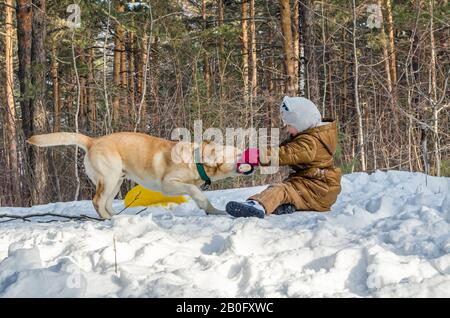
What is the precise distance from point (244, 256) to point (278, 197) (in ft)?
5.14

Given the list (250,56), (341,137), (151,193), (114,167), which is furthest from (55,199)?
(250,56)

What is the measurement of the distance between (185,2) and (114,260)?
57.0 ft

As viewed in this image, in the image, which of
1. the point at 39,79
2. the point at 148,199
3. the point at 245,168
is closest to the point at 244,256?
the point at 245,168

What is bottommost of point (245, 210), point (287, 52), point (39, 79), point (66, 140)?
point (245, 210)

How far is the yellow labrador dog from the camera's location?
4254mm

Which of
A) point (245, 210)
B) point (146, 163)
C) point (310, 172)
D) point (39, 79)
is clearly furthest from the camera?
point (39, 79)

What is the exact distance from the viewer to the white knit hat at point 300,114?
4.12m

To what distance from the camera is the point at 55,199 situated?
9.21 m

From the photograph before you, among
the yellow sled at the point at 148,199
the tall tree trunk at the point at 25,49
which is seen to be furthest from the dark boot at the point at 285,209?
the tall tree trunk at the point at 25,49

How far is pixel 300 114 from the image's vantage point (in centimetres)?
412

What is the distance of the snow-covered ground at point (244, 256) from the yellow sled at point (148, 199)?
4.04 ft

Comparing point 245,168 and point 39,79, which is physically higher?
point 39,79

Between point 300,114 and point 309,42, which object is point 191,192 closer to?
point 300,114
